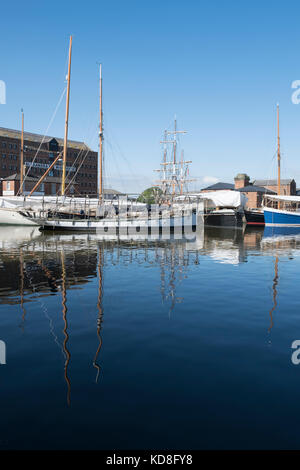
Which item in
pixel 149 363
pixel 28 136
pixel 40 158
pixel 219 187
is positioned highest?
pixel 28 136

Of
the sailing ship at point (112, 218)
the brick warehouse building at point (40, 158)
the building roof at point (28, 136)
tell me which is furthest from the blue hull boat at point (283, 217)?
the building roof at point (28, 136)

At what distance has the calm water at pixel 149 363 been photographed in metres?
5.39

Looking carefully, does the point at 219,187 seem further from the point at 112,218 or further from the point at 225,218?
the point at 112,218

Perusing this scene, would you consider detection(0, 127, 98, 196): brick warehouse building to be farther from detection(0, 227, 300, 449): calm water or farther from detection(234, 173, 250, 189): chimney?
detection(0, 227, 300, 449): calm water

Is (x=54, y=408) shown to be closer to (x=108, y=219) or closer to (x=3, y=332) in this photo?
(x=3, y=332)

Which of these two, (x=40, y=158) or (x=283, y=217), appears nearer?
(x=283, y=217)

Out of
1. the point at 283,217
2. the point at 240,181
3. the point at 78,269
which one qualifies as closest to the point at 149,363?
the point at 78,269

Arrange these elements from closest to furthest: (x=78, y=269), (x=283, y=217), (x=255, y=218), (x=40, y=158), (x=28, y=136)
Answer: (x=78, y=269)
(x=283, y=217)
(x=255, y=218)
(x=40, y=158)
(x=28, y=136)

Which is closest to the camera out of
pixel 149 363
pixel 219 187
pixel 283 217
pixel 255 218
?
pixel 149 363

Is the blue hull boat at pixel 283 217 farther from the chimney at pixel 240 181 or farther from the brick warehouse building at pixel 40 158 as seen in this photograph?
the chimney at pixel 240 181

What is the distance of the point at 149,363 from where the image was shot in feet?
25.5

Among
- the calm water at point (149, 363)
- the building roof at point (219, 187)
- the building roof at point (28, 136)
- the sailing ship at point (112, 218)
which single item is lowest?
the calm water at point (149, 363)

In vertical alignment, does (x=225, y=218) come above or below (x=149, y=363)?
above

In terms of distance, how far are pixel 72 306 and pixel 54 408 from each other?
621 cm
